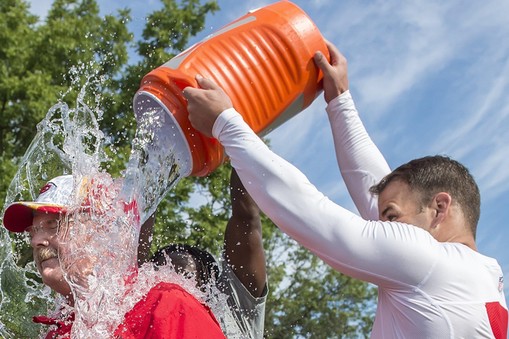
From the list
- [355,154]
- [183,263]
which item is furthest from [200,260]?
[355,154]

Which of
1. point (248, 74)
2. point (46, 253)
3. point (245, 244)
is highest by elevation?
point (248, 74)

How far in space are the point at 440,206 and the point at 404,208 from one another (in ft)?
0.37

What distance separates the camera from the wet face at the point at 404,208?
234 centimetres

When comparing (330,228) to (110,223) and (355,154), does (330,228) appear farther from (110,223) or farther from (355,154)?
(355,154)

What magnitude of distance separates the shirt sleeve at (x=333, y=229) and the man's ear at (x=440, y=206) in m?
0.16

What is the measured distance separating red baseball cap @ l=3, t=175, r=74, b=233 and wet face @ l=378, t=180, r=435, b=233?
114cm

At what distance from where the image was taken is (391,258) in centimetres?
216

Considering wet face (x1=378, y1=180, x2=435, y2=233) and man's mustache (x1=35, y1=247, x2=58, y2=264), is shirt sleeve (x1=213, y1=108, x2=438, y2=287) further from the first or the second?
man's mustache (x1=35, y1=247, x2=58, y2=264)

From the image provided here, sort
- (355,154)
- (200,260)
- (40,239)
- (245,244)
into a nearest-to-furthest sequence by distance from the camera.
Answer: (40,239) → (355,154) → (200,260) → (245,244)

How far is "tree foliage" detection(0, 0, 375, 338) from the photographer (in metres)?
11.3

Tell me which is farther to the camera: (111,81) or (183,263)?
(111,81)

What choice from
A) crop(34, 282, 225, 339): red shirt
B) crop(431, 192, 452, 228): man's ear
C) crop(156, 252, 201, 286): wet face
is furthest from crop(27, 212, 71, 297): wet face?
crop(431, 192, 452, 228): man's ear

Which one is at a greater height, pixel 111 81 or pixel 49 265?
pixel 111 81

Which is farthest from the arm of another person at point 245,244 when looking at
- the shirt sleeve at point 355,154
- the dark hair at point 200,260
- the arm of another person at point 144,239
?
the shirt sleeve at point 355,154
